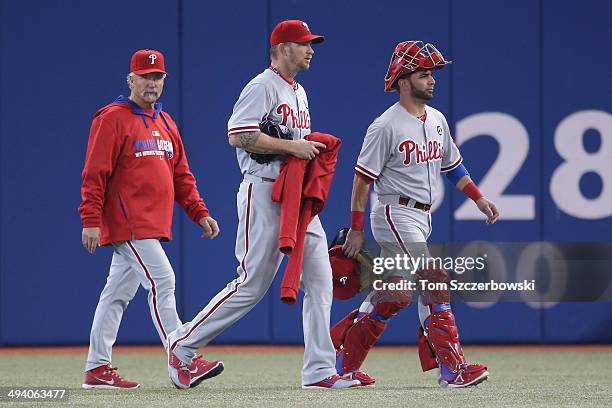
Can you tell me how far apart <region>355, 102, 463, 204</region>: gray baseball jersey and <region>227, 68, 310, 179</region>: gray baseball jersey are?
412 mm

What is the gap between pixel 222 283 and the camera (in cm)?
888

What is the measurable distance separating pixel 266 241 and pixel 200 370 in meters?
0.70

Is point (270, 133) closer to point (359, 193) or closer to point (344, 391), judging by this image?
point (359, 193)

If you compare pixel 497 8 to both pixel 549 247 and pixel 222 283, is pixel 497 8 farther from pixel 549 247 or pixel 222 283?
pixel 222 283

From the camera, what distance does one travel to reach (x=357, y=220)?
5.85 m

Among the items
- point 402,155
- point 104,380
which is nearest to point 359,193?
point 402,155

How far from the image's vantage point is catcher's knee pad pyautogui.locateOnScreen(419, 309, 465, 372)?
220 inches

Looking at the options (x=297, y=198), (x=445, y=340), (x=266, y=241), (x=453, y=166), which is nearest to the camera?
(x=297, y=198)

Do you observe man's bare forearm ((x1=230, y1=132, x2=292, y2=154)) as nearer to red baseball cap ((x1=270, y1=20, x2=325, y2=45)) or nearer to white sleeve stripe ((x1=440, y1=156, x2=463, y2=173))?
red baseball cap ((x1=270, y1=20, x2=325, y2=45))

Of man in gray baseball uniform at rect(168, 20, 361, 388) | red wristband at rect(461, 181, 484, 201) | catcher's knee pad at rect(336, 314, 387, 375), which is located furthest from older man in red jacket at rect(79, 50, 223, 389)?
red wristband at rect(461, 181, 484, 201)

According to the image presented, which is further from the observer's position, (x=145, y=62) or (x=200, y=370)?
(x=145, y=62)

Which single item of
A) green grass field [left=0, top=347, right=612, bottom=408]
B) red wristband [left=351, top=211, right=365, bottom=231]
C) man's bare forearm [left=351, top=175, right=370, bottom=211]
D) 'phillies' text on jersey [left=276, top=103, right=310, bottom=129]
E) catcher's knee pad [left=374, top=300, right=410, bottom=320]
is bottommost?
green grass field [left=0, top=347, right=612, bottom=408]

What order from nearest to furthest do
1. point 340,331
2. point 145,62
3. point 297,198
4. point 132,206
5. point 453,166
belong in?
point 297,198 → point 132,206 → point 145,62 → point 340,331 → point 453,166

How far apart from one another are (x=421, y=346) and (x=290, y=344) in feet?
10.4
